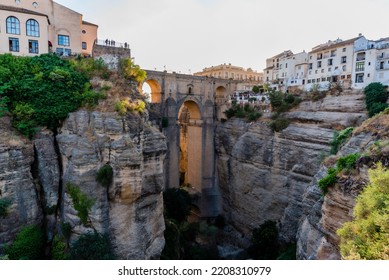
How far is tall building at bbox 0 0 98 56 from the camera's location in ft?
61.6

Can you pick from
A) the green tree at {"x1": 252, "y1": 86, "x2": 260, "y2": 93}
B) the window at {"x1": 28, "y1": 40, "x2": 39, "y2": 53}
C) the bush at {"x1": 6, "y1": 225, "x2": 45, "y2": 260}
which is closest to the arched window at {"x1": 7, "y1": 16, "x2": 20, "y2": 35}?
the window at {"x1": 28, "y1": 40, "x2": 39, "y2": 53}

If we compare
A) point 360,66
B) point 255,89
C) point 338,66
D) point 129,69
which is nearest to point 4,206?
point 129,69

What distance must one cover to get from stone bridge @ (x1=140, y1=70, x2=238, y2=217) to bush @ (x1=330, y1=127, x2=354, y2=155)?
15.7 meters

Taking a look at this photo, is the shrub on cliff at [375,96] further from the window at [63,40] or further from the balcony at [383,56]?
the window at [63,40]

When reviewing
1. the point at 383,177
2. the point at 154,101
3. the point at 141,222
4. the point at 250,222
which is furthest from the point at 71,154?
the point at 250,222

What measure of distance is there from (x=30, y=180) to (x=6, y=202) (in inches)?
53.4

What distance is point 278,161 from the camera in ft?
81.6

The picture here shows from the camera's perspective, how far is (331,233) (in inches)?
346

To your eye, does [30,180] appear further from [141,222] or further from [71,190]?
[141,222]

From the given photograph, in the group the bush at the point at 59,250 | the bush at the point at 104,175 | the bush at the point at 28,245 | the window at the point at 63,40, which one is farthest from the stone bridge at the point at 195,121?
the bush at the point at 28,245

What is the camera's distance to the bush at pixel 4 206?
11.9 meters

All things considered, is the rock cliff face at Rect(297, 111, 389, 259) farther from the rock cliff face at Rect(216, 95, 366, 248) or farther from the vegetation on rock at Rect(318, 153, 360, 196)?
the rock cliff face at Rect(216, 95, 366, 248)

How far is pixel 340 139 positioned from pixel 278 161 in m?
7.61

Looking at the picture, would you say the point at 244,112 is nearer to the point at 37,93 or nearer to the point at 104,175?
the point at 104,175
